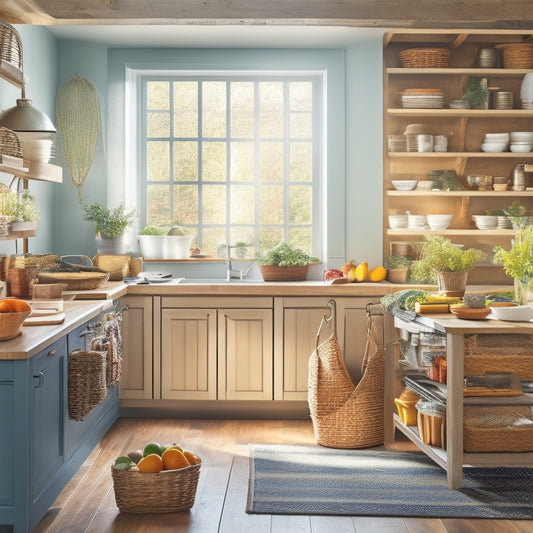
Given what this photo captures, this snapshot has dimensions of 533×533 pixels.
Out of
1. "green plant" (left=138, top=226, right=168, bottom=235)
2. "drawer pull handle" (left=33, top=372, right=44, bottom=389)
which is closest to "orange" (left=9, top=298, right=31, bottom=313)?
"drawer pull handle" (left=33, top=372, right=44, bottom=389)

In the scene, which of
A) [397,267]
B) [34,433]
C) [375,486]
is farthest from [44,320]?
[397,267]

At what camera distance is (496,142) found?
5844 millimetres

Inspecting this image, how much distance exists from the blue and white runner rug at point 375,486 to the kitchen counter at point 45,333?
1.23 m

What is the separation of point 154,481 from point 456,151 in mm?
3752

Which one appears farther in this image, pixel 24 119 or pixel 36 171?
pixel 36 171

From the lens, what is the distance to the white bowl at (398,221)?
5816 millimetres

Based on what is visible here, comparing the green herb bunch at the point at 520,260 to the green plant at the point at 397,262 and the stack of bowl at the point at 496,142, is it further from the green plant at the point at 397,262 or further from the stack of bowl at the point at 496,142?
the stack of bowl at the point at 496,142

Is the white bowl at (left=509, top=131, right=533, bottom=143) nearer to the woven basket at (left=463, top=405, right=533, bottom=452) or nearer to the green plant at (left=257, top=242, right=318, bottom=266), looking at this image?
the green plant at (left=257, top=242, right=318, bottom=266)

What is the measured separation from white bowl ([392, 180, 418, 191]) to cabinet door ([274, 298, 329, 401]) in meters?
1.13

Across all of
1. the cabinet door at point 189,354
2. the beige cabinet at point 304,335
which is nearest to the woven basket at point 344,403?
the beige cabinet at point 304,335

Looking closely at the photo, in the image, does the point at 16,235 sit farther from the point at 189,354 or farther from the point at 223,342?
the point at 223,342

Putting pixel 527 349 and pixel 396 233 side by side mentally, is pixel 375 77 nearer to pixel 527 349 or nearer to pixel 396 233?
pixel 396 233

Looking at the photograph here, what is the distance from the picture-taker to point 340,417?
185 inches

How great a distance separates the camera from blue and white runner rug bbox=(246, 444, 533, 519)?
3607 mm
